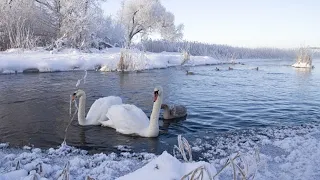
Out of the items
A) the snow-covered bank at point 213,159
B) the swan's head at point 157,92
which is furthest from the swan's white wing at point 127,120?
the snow-covered bank at point 213,159

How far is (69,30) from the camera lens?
114 ft

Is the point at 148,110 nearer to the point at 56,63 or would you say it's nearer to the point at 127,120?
the point at 127,120

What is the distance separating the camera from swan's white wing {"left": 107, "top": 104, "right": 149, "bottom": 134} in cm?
729

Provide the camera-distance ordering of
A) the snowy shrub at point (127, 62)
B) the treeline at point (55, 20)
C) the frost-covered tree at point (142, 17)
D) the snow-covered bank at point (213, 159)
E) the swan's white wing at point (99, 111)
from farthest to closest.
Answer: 1. the frost-covered tree at point (142, 17)
2. the treeline at point (55, 20)
3. the snowy shrub at point (127, 62)
4. the swan's white wing at point (99, 111)
5. the snow-covered bank at point (213, 159)

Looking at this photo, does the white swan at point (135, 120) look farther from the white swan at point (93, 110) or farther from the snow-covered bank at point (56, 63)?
the snow-covered bank at point (56, 63)

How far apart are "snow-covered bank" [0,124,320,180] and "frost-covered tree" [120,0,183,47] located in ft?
132

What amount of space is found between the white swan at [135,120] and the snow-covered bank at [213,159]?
1.01 meters

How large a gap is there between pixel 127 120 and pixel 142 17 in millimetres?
43013

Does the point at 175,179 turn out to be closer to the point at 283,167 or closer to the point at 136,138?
the point at 283,167

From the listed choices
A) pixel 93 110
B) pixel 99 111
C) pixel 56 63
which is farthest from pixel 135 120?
pixel 56 63

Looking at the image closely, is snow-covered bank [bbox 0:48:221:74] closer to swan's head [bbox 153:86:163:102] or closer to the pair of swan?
the pair of swan

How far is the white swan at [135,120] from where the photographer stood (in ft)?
23.5

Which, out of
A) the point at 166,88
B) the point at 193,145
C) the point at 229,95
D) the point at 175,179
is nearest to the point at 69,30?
the point at 166,88

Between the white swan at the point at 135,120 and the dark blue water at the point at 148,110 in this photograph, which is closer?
the dark blue water at the point at 148,110
